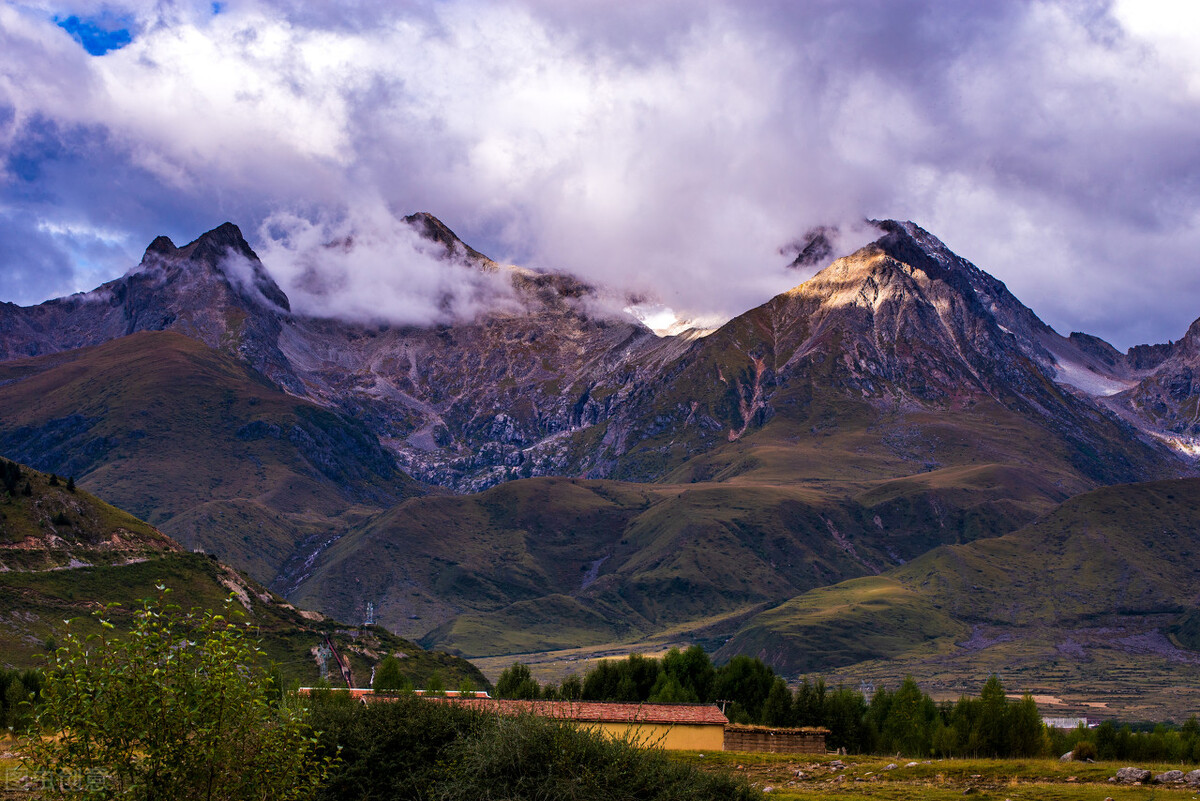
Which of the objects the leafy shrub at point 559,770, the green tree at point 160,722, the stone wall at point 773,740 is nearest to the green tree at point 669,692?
the stone wall at point 773,740

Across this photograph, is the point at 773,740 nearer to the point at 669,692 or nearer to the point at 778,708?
the point at 669,692

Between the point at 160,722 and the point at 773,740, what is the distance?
205ft

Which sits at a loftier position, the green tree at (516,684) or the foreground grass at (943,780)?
the green tree at (516,684)

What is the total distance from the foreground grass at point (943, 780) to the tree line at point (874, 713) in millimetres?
19208

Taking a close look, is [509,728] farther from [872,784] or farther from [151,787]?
[872,784]

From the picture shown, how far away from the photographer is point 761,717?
129000 mm

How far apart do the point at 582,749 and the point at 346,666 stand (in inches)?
6574

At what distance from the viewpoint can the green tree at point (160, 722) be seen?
28.8 m

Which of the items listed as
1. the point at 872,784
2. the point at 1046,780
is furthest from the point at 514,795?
the point at 1046,780

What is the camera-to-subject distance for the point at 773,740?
83812 mm

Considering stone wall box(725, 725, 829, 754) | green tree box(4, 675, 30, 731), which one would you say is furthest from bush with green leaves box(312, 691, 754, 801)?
green tree box(4, 675, 30, 731)

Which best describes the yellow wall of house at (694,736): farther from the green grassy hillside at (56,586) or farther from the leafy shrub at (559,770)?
the green grassy hillside at (56,586)

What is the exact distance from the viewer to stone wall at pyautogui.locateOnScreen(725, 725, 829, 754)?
3241 inches

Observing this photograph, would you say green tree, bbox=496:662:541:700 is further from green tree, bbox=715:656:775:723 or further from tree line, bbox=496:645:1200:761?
green tree, bbox=715:656:775:723
